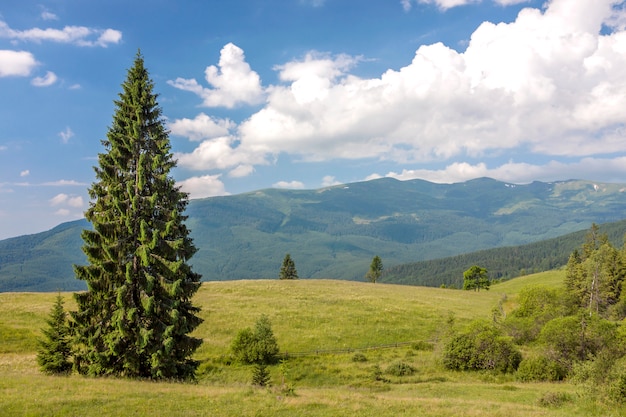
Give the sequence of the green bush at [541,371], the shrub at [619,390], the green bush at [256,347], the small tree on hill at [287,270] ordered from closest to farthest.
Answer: the shrub at [619,390] → the green bush at [541,371] → the green bush at [256,347] → the small tree on hill at [287,270]

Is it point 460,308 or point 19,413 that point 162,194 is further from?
point 460,308

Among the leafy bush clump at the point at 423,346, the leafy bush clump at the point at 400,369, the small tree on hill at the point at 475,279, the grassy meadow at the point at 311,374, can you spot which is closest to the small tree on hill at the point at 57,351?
the grassy meadow at the point at 311,374

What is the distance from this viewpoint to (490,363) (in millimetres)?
37312

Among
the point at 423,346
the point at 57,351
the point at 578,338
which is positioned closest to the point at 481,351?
the point at 578,338

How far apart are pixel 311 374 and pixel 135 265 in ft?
68.5

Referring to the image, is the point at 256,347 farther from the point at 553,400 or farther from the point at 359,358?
the point at 553,400

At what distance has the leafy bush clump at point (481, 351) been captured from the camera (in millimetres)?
37094

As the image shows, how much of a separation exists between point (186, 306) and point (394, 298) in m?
56.2

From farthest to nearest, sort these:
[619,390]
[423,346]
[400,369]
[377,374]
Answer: [423,346]
[400,369]
[377,374]
[619,390]

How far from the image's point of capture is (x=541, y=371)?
112ft

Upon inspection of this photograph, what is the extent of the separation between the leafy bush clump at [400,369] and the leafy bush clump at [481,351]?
455 cm

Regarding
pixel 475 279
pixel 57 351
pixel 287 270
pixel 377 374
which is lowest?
pixel 475 279

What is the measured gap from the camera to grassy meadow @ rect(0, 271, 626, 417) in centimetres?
1711

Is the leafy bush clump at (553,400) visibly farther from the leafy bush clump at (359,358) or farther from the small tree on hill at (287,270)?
the small tree on hill at (287,270)
